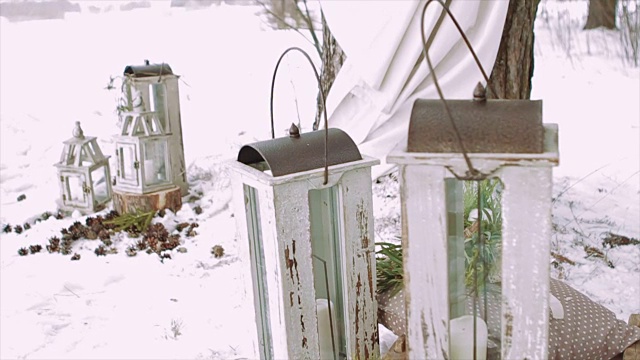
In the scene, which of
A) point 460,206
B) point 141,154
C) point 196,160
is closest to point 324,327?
point 460,206

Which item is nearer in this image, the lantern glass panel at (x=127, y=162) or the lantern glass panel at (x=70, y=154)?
the lantern glass panel at (x=127, y=162)

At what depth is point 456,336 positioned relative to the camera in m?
1.56

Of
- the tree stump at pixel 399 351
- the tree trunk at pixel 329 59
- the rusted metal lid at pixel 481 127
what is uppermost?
the tree trunk at pixel 329 59

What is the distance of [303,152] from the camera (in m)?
1.69

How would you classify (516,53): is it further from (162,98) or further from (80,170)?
(80,170)

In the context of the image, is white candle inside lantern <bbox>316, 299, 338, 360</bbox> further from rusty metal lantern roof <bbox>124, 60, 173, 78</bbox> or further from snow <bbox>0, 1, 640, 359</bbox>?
rusty metal lantern roof <bbox>124, 60, 173, 78</bbox>

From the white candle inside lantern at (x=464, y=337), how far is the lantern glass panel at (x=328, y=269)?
35 cm

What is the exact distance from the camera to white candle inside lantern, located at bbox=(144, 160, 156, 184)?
145 inches

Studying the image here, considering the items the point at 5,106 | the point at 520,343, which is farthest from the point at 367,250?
the point at 5,106

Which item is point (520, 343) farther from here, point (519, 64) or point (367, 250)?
point (519, 64)

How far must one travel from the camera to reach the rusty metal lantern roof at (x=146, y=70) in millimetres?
3625

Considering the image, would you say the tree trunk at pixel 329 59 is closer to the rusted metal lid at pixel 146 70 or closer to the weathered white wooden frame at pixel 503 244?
the rusted metal lid at pixel 146 70

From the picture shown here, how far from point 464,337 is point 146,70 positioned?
2.57 metres

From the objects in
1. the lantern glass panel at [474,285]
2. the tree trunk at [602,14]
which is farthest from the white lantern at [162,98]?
the tree trunk at [602,14]
